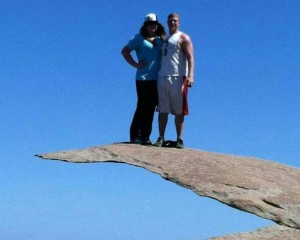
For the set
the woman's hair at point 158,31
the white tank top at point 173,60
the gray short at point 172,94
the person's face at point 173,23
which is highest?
the person's face at point 173,23

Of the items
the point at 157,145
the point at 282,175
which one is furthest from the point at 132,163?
the point at 282,175

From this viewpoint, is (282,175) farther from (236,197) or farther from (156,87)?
(156,87)

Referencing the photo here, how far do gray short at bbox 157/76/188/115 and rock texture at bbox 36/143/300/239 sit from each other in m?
0.70

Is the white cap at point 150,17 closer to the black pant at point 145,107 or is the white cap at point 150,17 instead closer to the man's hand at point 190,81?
the black pant at point 145,107

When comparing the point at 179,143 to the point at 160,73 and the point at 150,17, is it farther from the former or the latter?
the point at 150,17

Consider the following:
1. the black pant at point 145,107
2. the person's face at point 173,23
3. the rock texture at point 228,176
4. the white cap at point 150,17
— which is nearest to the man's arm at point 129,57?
the black pant at point 145,107

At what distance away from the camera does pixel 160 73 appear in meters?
10.5

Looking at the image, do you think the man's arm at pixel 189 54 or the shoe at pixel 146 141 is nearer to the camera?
the man's arm at pixel 189 54

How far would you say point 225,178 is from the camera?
934 centimetres

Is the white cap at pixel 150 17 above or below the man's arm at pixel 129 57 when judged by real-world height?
above

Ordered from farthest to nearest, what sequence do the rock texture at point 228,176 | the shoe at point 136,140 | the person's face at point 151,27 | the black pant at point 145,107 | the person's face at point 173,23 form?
the shoe at point 136,140
the person's face at point 151,27
the black pant at point 145,107
the person's face at point 173,23
the rock texture at point 228,176

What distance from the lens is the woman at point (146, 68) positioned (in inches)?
421

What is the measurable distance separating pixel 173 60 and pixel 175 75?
0.26 m

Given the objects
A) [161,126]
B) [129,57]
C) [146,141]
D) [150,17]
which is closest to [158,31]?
[150,17]
